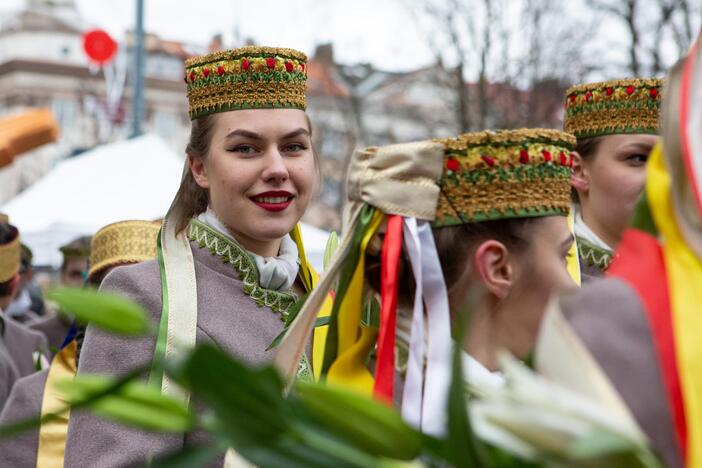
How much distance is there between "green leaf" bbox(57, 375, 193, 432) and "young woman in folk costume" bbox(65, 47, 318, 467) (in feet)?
5.89

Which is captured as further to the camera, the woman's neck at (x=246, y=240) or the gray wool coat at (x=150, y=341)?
the woman's neck at (x=246, y=240)

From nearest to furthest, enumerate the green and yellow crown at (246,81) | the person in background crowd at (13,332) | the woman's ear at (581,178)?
the green and yellow crown at (246,81)
the woman's ear at (581,178)
the person in background crowd at (13,332)

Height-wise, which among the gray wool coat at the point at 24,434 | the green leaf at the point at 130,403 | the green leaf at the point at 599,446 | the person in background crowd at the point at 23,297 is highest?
the green leaf at the point at 599,446

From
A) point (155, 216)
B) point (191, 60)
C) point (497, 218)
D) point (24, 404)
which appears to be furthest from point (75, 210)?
point (497, 218)

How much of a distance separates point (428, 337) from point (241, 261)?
3.91 feet

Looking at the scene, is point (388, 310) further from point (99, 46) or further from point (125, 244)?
point (99, 46)

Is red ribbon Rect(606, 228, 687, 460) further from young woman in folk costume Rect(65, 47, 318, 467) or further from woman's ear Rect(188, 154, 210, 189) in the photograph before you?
woman's ear Rect(188, 154, 210, 189)

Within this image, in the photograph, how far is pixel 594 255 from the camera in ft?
12.0

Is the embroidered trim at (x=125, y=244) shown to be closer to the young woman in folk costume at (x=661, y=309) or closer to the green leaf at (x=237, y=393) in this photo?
the young woman in folk costume at (x=661, y=309)

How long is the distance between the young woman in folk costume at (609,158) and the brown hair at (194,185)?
2.59 ft

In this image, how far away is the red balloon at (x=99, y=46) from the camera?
14508mm

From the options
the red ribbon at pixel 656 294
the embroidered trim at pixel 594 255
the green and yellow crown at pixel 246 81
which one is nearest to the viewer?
the red ribbon at pixel 656 294

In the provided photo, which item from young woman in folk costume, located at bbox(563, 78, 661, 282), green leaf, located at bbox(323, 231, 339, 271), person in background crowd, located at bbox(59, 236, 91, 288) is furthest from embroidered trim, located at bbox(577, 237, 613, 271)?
person in background crowd, located at bbox(59, 236, 91, 288)

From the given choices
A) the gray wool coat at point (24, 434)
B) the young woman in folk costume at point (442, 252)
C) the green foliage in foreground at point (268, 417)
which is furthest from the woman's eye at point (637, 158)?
the green foliage in foreground at point (268, 417)
